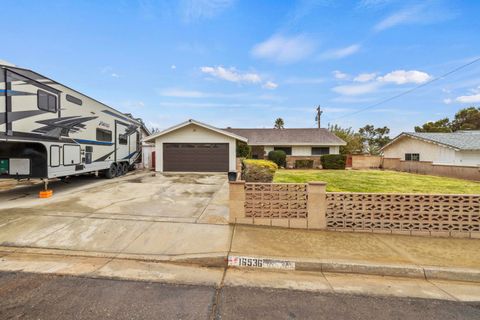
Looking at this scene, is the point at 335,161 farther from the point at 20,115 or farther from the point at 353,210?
the point at 20,115

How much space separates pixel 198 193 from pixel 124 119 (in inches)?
332

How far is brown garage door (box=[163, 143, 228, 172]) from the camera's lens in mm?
16406

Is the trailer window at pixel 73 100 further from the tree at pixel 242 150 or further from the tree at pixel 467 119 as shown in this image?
the tree at pixel 467 119

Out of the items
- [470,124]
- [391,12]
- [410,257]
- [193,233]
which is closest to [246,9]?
[391,12]

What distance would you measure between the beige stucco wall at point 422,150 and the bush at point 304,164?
10.8 meters

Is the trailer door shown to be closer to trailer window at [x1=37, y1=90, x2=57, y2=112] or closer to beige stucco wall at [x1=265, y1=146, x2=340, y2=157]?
trailer window at [x1=37, y1=90, x2=57, y2=112]

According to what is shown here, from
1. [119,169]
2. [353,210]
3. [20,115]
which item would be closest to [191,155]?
[119,169]

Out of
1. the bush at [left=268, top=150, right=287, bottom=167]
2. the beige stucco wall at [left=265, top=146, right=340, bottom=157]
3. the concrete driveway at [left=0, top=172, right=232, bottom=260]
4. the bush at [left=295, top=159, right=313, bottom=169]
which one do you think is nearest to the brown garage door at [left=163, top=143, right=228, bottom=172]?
the bush at [left=268, top=150, right=287, bottom=167]

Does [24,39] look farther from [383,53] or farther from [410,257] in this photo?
[383,53]

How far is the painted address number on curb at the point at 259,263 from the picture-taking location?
12.2ft

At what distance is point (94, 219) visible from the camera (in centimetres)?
557

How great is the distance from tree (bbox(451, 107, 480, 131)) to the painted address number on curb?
188 ft

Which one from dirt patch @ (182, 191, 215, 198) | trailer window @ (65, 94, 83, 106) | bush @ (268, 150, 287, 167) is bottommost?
dirt patch @ (182, 191, 215, 198)

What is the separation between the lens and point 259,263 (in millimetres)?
3746
